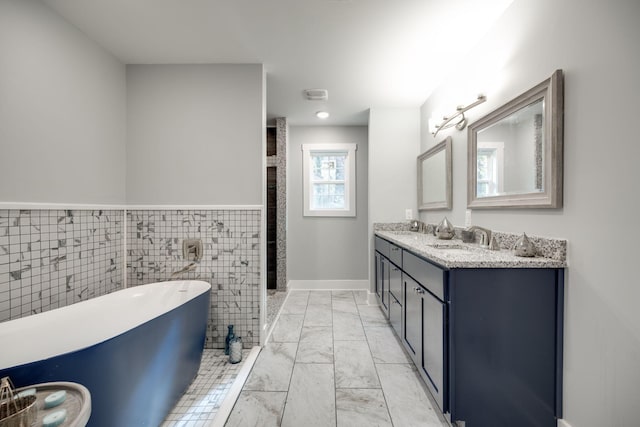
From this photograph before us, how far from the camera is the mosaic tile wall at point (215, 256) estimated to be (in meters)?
2.29

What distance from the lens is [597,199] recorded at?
1114 millimetres

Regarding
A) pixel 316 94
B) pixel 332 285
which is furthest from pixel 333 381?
pixel 316 94

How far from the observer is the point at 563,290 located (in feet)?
4.15

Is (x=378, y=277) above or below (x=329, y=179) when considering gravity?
below

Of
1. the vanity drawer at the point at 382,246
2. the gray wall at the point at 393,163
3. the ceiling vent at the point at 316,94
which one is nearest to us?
the vanity drawer at the point at 382,246

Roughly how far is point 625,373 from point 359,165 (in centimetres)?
331

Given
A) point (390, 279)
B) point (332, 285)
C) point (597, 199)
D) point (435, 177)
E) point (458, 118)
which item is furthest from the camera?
point (332, 285)

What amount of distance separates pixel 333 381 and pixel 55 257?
201 centimetres

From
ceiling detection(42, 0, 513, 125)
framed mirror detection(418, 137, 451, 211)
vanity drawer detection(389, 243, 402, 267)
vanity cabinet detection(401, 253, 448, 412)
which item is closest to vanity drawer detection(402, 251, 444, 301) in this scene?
vanity cabinet detection(401, 253, 448, 412)

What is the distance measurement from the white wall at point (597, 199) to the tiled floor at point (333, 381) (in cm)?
79

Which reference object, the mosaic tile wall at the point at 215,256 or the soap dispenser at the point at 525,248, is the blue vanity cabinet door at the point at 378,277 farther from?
the soap dispenser at the point at 525,248

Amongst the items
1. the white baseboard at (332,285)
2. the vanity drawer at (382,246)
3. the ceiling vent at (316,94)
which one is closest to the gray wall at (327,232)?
the white baseboard at (332,285)

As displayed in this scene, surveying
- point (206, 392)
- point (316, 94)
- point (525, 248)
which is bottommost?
point (206, 392)

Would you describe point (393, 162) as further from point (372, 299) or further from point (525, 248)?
point (525, 248)
